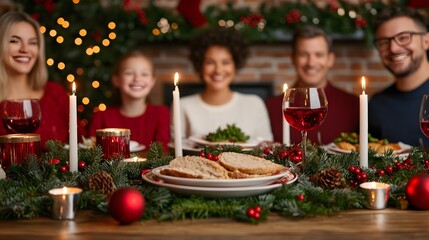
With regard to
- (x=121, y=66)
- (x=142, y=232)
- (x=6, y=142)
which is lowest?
(x=142, y=232)

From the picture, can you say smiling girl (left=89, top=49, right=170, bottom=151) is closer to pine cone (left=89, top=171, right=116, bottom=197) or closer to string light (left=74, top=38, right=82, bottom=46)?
string light (left=74, top=38, right=82, bottom=46)

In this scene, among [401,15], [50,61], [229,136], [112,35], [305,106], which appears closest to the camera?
[305,106]

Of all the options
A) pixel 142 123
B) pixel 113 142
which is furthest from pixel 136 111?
pixel 113 142

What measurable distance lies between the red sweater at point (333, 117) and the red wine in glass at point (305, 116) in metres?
1.49

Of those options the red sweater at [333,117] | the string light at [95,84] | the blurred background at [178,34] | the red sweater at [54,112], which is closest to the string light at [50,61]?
the blurred background at [178,34]

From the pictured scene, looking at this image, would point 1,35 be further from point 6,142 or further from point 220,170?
point 220,170

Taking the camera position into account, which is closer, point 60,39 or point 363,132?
point 363,132

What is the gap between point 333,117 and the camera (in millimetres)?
2986

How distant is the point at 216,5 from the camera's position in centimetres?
383

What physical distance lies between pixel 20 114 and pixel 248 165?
78 cm

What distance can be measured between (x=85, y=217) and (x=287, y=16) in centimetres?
297

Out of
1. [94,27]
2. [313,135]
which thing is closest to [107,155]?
[313,135]

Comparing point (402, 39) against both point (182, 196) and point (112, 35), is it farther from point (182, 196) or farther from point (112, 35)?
point (112, 35)

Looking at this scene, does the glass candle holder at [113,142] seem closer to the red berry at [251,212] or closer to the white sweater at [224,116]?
the red berry at [251,212]
